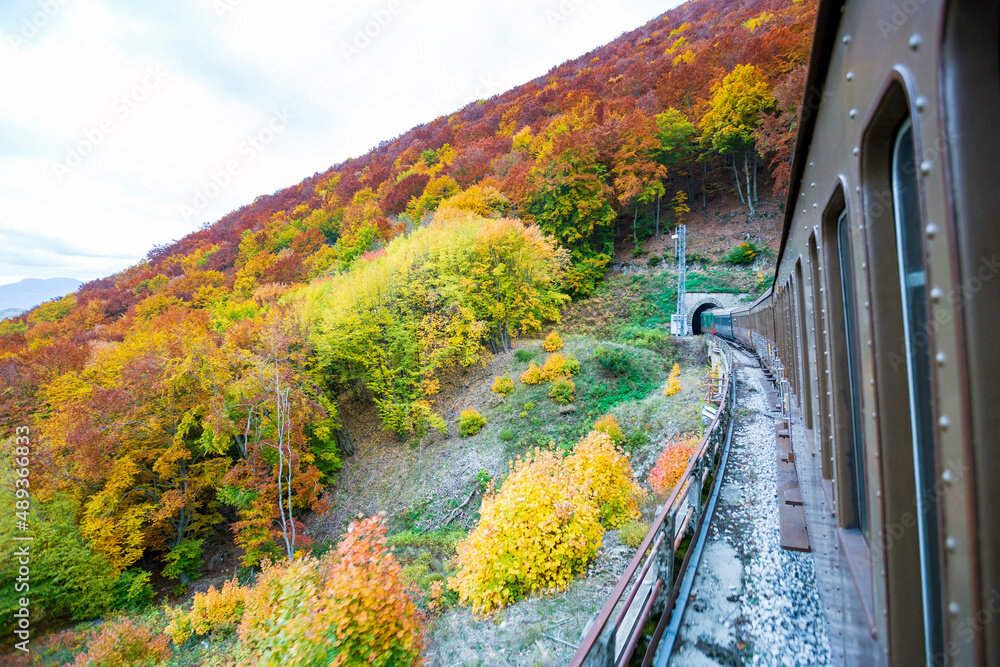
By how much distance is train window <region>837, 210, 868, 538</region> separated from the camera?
219 centimetres

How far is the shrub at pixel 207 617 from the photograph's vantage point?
1101 centimetres

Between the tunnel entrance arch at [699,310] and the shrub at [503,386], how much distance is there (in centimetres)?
1500

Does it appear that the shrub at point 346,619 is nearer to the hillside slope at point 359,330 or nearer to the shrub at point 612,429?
the shrub at point 612,429

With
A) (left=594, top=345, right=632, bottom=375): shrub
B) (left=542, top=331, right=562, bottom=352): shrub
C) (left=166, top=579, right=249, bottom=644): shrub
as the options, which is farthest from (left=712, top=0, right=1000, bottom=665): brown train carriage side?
(left=542, top=331, right=562, bottom=352): shrub

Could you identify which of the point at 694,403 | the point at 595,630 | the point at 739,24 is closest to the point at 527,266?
the point at 694,403

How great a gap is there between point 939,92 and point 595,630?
9.58 feet

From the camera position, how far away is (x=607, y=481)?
25.9 feet

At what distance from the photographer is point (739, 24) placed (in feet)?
136

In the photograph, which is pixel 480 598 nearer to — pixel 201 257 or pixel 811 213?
pixel 811 213

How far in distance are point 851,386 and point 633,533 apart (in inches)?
235

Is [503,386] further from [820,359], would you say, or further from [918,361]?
[918,361]

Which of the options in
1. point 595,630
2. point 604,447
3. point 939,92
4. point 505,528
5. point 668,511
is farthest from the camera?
point 604,447

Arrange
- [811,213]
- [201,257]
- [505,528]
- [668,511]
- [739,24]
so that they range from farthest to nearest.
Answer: [201,257] < [739,24] < [505,528] < [668,511] < [811,213]

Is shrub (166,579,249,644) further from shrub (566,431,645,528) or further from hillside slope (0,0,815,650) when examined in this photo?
shrub (566,431,645,528)
